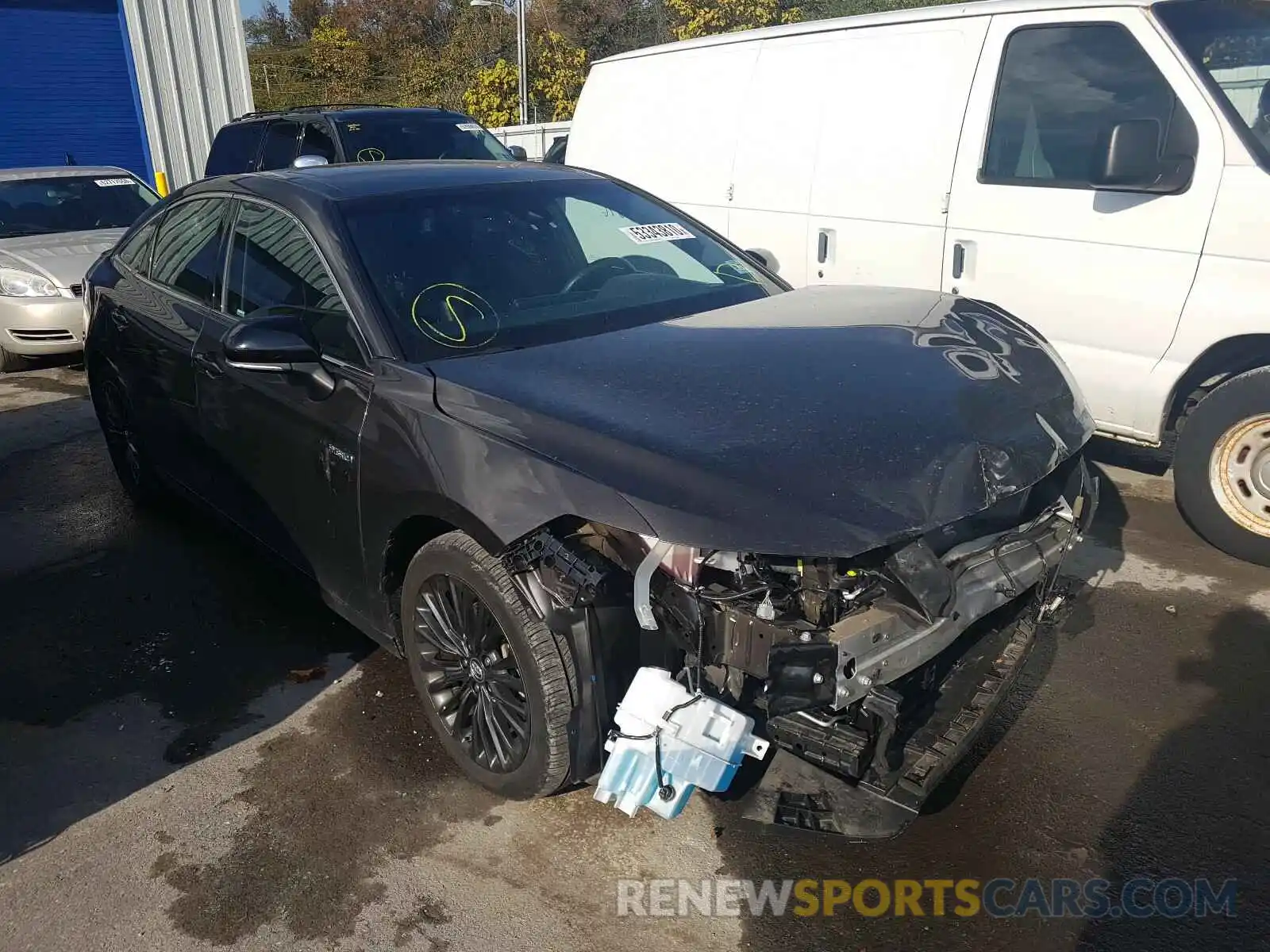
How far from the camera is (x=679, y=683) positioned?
2.40 metres

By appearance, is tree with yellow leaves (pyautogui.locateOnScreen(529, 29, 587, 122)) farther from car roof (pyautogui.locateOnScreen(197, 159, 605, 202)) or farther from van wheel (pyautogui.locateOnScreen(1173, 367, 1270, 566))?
van wheel (pyautogui.locateOnScreen(1173, 367, 1270, 566))

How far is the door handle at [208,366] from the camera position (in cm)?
380

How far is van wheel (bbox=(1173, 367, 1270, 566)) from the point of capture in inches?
163

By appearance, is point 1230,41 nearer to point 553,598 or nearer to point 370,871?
point 553,598

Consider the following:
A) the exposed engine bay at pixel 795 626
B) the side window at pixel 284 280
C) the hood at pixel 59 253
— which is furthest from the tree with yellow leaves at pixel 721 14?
the exposed engine bay at pixel 795 626

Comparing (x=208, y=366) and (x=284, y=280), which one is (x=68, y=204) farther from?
(x=284, y=280)

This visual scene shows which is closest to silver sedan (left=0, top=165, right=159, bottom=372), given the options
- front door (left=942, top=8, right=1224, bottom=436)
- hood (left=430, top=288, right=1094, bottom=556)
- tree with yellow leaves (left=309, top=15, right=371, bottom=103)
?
hood (left=430, top=288, right=1094, bottom=556)

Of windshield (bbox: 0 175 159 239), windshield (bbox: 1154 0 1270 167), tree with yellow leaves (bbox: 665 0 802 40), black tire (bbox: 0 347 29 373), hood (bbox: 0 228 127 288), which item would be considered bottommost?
black tire (bbox: 0 347 29 373)

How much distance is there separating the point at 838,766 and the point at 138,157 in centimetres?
1843

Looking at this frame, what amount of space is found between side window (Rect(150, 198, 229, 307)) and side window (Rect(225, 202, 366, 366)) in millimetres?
178

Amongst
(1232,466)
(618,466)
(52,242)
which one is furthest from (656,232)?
(52,242)

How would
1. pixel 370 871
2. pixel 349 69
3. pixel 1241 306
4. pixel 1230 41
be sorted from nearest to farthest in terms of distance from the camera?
pixel 370 871 → pixel 1241 306 → pixel 1230 41 → pixel 349 69

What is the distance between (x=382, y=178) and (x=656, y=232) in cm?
109

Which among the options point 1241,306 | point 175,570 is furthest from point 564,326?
point 1241,306
